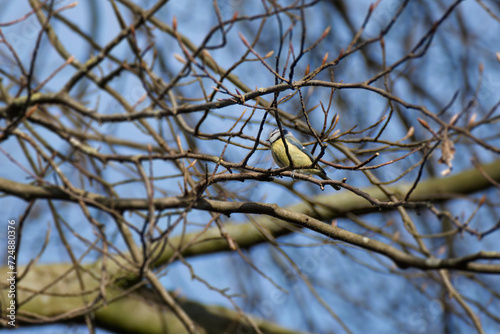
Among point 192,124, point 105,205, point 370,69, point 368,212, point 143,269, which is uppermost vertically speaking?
point 370,69

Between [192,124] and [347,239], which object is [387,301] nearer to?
[192,124]

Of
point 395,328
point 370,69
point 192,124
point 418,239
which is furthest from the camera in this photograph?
point 395,328

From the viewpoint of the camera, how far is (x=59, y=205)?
17.7 ft

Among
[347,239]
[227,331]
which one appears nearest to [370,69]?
[227,331]

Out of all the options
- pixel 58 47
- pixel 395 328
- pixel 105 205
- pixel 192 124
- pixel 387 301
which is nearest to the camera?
pixel 105 205

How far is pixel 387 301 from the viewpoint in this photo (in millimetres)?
6148

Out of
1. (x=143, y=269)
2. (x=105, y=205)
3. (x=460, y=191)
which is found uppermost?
(x=460, y=191)

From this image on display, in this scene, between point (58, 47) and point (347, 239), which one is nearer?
point (347, 239)

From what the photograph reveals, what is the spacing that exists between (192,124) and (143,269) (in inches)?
85.1

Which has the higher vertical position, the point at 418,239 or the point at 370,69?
the point at 370,69

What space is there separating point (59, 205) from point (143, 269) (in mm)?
2986

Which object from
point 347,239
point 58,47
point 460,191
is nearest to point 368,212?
point 460,191

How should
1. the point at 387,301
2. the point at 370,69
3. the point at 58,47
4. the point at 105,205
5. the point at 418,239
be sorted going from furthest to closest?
the point at 387,301 → the point at 370,69 → the point at 58,47 → the point at 105,205 → the point at 418,239

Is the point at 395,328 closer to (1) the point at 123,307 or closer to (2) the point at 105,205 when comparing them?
(1) the point at 123,307
